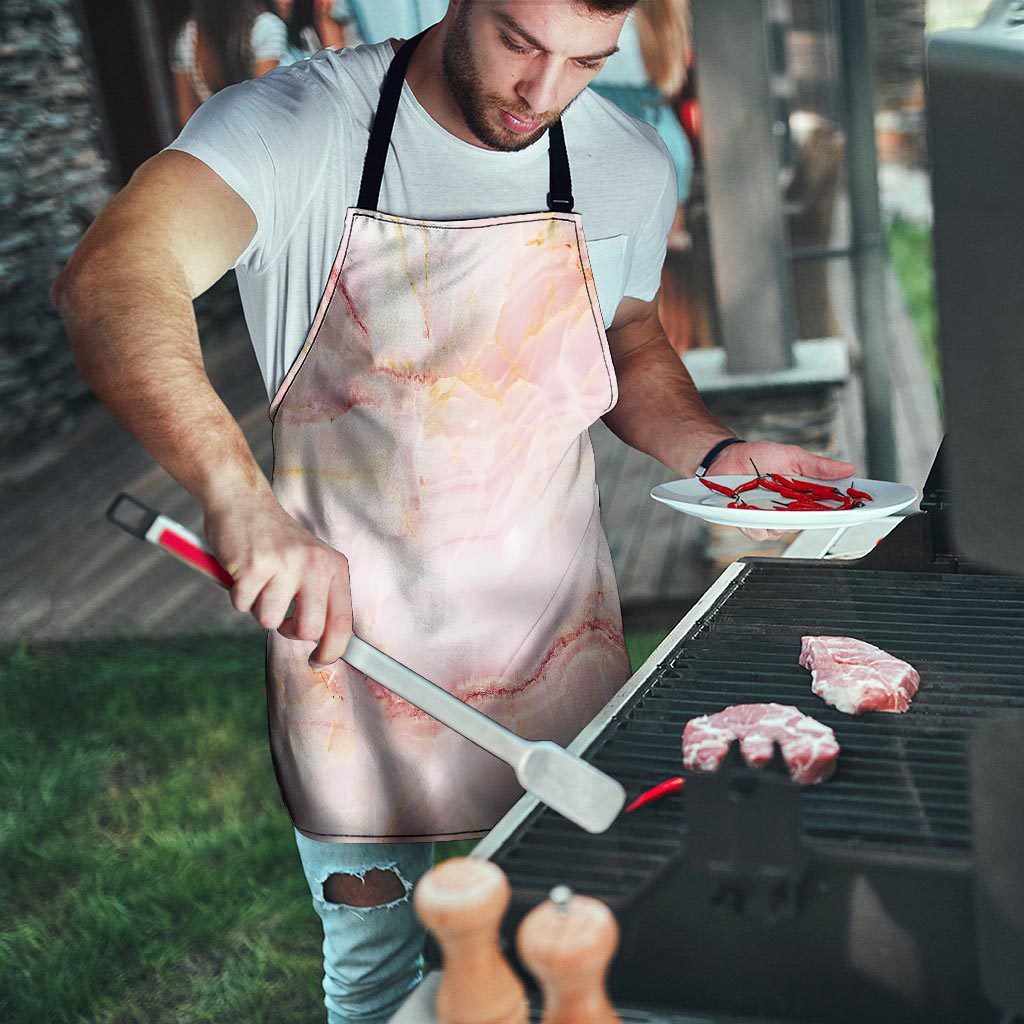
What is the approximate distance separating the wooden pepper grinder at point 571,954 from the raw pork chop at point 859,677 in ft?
1.81

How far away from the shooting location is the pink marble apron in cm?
178

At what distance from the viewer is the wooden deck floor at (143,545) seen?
16.0ft

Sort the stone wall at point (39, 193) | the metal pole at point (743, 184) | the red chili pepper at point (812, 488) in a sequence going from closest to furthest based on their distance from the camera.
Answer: the red chili pepper at point (812, 488)
the metal pole at point (743, 184)
the stone wall at point (39, 193)

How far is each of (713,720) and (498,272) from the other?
789mm

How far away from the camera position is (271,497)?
137cm

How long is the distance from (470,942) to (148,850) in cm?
279

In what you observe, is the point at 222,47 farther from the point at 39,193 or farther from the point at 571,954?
the point at 571,954

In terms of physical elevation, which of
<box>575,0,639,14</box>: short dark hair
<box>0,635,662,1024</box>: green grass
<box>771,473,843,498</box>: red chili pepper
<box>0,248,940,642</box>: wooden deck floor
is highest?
<box>575,0,639,14</box>: short dark hair

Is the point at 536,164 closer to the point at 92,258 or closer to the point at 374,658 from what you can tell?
the point at 92,258

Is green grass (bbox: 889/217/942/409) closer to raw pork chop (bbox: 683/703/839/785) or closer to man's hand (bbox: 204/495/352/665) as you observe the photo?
raw pork chop (bbox: 683/703/839/785)

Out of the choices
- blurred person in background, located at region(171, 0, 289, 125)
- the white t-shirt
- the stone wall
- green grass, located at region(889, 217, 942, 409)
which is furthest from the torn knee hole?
green grass, located at region(889, 217, 942, 409)

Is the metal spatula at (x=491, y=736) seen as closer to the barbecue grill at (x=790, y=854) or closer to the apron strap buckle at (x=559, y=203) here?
the barbecue grill at (x=790, y=854)

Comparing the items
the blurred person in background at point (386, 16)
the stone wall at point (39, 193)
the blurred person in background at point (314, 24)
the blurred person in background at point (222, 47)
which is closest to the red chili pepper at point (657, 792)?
the blurred person in background at point (386, 16)

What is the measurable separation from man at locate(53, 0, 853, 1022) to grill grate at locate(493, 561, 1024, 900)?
10.9 inches
